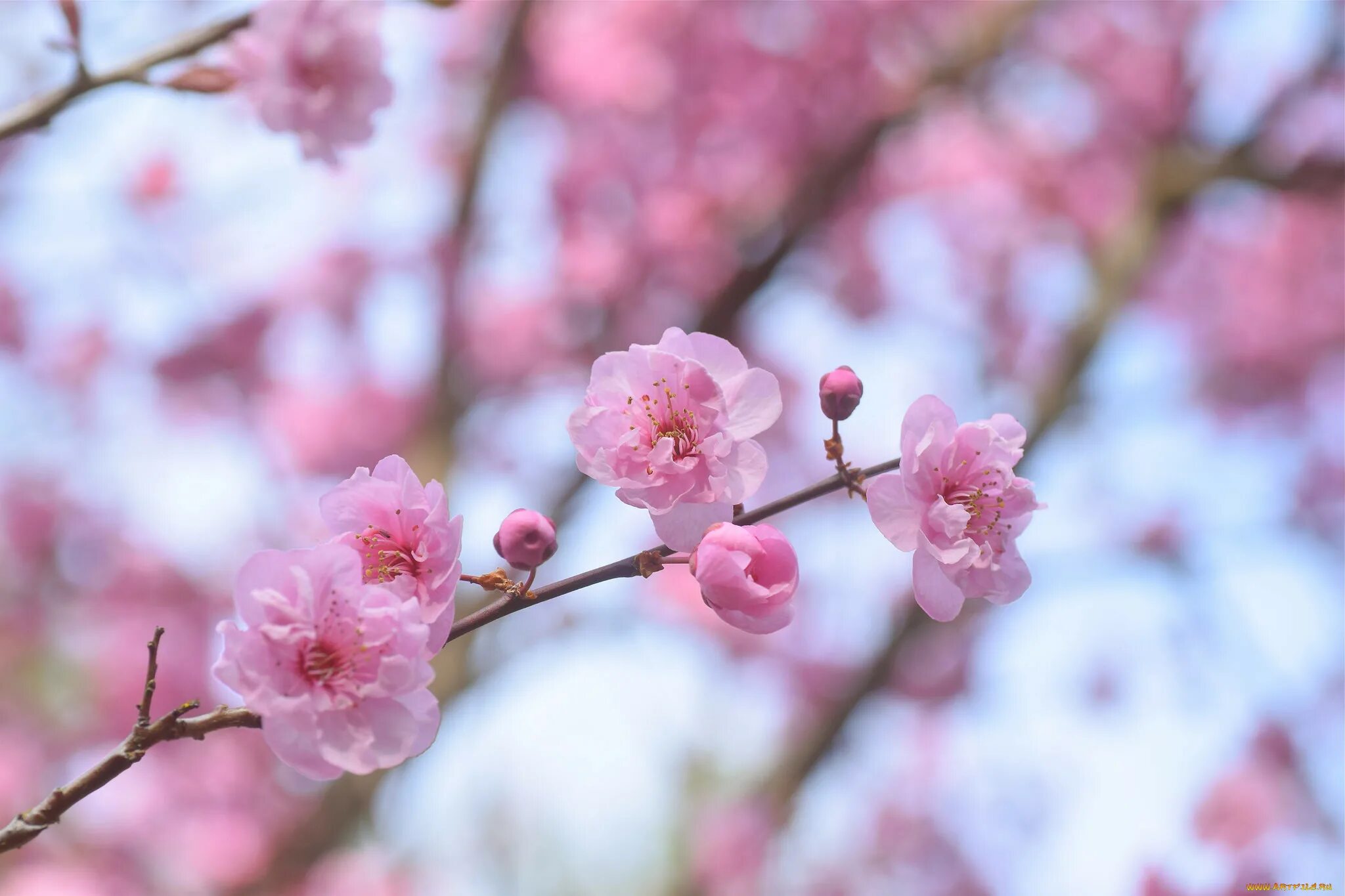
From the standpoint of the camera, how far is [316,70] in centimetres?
155

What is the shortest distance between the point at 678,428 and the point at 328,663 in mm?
399

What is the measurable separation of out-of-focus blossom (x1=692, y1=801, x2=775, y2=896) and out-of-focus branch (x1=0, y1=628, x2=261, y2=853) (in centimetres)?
302

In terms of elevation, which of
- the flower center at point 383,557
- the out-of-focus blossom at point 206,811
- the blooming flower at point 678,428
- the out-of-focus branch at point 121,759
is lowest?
the out-of-focus blossom at point 206,811

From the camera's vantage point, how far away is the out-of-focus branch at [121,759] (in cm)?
76

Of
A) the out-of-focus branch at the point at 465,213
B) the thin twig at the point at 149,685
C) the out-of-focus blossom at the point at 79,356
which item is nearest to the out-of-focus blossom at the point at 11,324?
the out-of-focus blossom at the point at 79,356

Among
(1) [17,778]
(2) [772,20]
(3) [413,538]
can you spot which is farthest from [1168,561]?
(1) [17,778]

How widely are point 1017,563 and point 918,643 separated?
2.01m

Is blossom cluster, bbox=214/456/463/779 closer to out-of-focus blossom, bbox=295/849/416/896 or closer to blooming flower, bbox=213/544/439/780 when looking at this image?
blooming flower, bbox=213/544/439/780

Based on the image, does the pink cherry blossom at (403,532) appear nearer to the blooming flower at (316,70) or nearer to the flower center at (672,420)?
the flower center at (672,420)

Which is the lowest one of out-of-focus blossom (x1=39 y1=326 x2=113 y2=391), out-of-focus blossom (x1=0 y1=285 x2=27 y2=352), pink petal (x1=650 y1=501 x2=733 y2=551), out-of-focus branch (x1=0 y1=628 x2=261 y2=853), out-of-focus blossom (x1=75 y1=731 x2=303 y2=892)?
out-of-focus blossom (x1=75 y1=731 x2=303 y2=892)

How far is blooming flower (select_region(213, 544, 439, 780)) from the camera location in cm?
80

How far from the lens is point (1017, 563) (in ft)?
3.26

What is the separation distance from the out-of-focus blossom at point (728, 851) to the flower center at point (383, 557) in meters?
2.93

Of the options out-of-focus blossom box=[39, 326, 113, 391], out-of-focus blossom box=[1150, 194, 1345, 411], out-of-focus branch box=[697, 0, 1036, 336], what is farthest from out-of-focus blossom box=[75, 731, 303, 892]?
out-of-focus blossom box=[1150, 194, 1345, 411]
